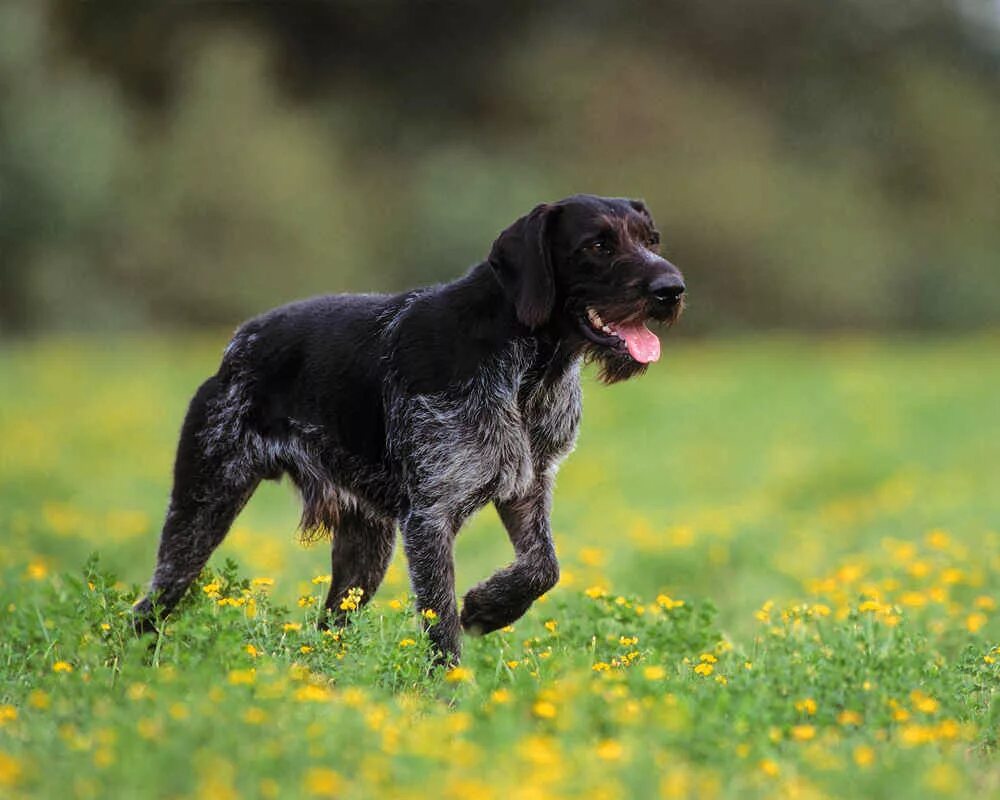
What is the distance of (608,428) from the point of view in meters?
20.3

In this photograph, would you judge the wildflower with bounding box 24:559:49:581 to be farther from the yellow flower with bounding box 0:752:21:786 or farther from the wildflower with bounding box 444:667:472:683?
the yellow flower with bounding box 0:752:21:786

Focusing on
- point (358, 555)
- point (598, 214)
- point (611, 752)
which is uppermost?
point (598, 214)

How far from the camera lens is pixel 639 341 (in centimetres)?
630

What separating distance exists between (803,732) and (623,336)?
2.00 meters

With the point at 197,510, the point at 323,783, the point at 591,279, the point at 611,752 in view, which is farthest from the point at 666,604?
the point at 323,783

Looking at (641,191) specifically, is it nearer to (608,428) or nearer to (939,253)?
(939,253)

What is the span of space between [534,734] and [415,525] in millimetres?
1724

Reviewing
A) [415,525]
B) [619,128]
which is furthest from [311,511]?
[619,128]

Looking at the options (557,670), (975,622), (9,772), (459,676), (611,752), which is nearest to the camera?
(9,772)

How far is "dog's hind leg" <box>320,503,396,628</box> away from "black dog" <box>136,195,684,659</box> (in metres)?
0.04

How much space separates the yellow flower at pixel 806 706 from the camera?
5266 millimetres

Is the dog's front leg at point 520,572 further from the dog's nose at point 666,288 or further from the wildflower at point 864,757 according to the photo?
the wildflower at point 864,757

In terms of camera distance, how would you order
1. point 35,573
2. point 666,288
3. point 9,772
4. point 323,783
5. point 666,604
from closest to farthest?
point 323,783
point 9,772
point 666,288
point 666,604
point 35,573

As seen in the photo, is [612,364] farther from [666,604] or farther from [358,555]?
[358,555]
